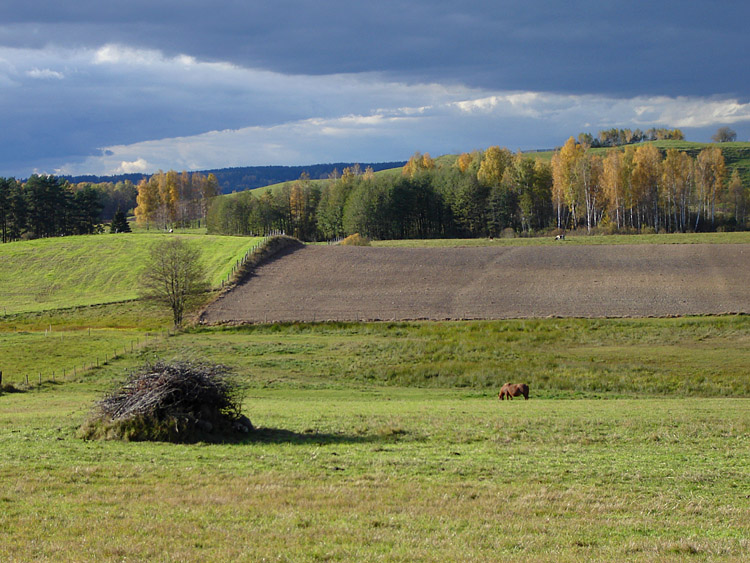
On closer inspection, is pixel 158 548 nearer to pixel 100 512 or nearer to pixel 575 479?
pixel 100 512

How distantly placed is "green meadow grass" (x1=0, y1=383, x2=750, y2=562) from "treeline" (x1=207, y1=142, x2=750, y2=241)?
105478 millimetres

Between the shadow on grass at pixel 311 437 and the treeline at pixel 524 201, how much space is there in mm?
106206

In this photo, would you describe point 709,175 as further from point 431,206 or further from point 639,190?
point 431,206

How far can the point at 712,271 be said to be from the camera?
6931 cm

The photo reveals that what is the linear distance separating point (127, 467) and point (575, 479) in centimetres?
865

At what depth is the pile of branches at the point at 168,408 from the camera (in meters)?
16.8

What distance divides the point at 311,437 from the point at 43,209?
12761 cm

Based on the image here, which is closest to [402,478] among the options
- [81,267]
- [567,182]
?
[81,267]

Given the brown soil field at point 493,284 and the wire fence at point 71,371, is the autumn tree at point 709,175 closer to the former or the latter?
the brown soil field at point 493,284

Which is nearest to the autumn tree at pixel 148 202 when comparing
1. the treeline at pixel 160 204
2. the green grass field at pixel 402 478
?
the treeline at pixel 160 204


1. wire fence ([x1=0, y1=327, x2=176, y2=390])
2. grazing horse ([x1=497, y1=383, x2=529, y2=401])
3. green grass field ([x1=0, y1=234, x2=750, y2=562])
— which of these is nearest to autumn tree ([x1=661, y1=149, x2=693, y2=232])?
green grass field ([x1=0, y1=234, x2=750, y2=562])

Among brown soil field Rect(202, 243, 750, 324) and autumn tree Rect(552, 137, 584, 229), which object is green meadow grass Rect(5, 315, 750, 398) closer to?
brown soil field Rect(202, 243, 750, 324)

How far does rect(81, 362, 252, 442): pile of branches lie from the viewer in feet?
55.1

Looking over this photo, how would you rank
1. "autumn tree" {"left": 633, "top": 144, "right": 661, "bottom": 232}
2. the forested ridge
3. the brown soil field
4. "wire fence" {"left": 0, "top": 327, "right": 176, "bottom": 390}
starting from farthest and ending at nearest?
the forested ridge < "autumn tree" {"left": 633, "top": 144, "right": 661, "bottom": 232} < the brown soil field < "wire fence" {"left": 0, "top": 327, "right": 176, "bottom": 390}
